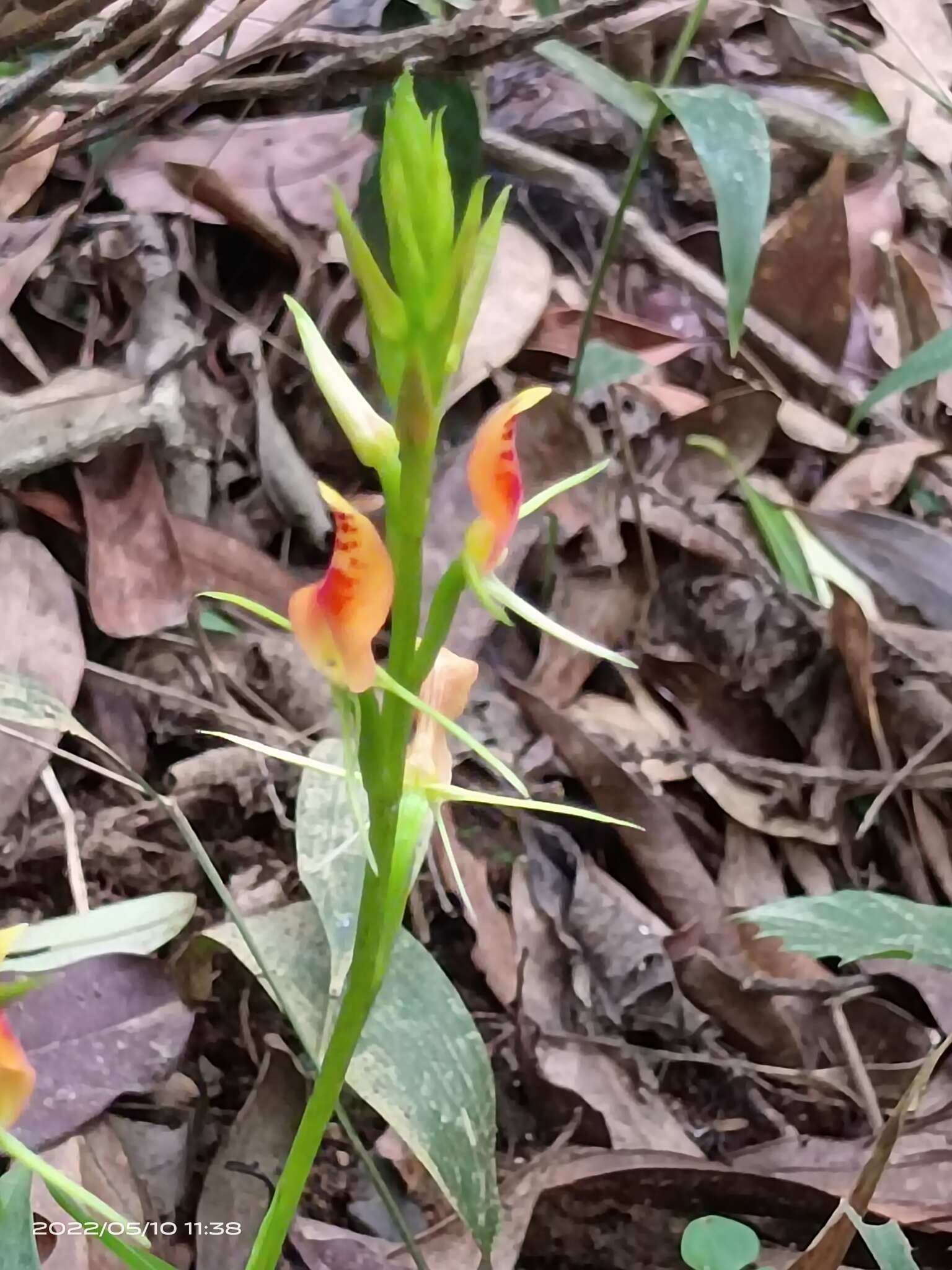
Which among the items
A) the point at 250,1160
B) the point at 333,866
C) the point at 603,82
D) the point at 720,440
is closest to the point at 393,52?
the point at 603,82

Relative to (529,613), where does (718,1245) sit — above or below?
below

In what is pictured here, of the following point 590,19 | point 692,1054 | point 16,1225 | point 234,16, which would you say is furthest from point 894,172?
point 16,1225

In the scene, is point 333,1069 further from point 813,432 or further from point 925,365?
point 813,432

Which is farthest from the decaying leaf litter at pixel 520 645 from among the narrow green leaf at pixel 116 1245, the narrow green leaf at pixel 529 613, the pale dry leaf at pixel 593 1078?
Answer: the narrow green leaf at pixel 529 613

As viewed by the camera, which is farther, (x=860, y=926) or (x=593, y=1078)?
(x=593, y=1078)

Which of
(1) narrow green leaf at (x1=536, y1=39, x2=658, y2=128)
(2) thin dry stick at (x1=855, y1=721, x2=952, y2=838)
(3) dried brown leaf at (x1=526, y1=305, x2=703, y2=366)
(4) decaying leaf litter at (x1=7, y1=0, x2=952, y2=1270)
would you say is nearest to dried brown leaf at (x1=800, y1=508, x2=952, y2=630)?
(4) decaying leaf litter at (x1=7, y1=0, x2=952, y2=1270)

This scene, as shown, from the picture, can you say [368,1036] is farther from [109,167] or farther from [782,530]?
[109,167]

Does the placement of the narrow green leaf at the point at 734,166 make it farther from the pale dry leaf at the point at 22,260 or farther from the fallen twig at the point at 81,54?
→ the pale dry leaf at the point at 22,260

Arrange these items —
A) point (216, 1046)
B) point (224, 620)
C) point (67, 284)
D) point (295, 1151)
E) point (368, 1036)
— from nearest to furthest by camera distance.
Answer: point (295, 1151) → point (368, 1036) → point (216, 1046) → point (224, 620) → point (67, 284)
